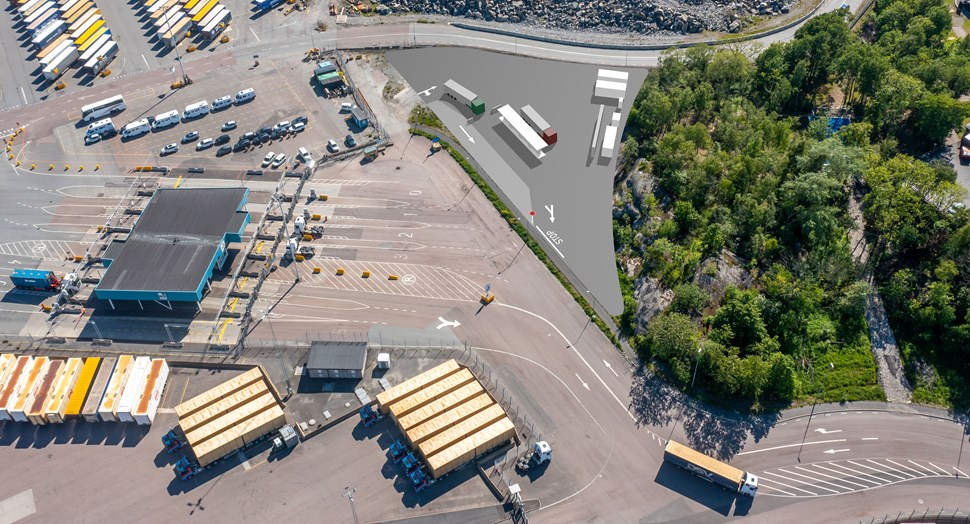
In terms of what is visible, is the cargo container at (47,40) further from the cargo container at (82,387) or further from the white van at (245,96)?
the cargo container at (82,387)

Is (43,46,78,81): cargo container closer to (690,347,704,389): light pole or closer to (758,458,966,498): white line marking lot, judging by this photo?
(690,347,704,389): light pole

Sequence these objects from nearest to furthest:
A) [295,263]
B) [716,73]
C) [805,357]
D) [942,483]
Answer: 1. [942,483]
2. [805,357]
3. [295,263]
4. [716,73]

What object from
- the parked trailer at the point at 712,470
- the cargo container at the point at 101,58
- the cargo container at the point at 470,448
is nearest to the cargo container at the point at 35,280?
the cargo container at the point at 101,58

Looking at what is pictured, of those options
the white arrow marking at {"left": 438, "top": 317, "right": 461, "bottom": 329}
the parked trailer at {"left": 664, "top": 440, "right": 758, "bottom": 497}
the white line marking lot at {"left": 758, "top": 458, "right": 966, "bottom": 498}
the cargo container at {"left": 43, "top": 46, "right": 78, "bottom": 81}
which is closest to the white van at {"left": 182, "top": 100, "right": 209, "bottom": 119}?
the cargo container at {"left": 43, "top": 46, "right": 78, "bottom": 81}

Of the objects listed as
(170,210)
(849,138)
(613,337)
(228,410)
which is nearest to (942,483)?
(613,337)

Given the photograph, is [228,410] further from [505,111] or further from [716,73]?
[716,73]

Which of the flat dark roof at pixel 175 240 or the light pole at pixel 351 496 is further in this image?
the flat dark roof at pixel 175 240
